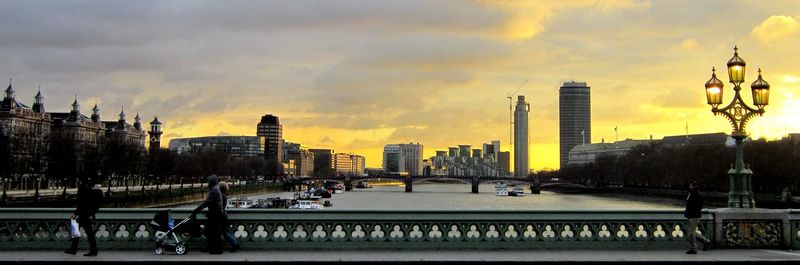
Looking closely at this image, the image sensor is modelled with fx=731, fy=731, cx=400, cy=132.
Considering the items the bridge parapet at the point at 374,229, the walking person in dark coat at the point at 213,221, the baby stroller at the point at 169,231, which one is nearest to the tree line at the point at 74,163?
the bridge parapet at the point at 374,229

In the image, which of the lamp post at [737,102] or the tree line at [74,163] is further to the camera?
the tree line at [74,163]

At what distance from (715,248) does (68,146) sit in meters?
98.6

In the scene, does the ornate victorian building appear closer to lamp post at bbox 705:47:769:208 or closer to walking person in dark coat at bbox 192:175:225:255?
walking person in dark coat at bbox 192:175:225:255

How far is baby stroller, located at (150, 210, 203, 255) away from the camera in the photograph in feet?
52.3

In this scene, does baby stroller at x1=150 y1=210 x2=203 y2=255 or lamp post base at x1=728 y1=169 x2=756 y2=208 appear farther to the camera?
lamp post base at x1=728 y1=169 x2=756 y2=208

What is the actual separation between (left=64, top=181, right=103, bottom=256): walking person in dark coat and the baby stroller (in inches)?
49.1

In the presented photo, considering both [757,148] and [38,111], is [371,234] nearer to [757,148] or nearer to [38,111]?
[757,148]

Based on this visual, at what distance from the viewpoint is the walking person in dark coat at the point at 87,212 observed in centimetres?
1562

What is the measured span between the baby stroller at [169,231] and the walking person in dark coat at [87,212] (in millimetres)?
1248

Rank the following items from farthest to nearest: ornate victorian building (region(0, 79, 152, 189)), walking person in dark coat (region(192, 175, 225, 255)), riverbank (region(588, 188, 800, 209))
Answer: riverbank (region(588, 188, 800, 209)), ornate victorian building (region(0, 79, 152, 189)), walking person in dark coat (region(192, 175, 225, 255))

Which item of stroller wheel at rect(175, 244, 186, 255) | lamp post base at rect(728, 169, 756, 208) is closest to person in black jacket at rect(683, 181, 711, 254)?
lamp post base at rect(728, 169, 756, 208)

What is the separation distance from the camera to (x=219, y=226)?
53.0 ft

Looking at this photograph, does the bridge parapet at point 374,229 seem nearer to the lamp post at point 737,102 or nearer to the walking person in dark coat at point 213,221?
the walking person in dark coat at point 213,221

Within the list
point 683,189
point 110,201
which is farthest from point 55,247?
point 683,189
